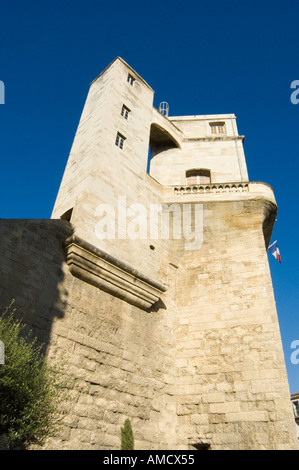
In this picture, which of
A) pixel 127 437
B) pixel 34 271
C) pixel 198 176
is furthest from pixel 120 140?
pixel 127 437

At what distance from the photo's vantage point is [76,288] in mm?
7516

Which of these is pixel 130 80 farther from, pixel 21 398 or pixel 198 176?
pixel 21 398

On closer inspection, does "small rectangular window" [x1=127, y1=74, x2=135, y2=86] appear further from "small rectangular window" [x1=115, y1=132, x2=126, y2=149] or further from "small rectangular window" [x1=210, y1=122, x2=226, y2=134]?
"small rectangular window" [x1=210, y1=122, x2=226, y2=134]

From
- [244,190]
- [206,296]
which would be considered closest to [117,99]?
[244,190]

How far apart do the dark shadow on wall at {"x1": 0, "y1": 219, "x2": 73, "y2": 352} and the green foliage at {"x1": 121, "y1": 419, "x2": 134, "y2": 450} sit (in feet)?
7.06

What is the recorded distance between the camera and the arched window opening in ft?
44.2

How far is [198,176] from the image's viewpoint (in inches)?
536

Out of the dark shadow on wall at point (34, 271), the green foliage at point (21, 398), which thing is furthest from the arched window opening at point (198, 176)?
the green foliage at point (21, 398)

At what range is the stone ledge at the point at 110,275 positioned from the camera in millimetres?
7527

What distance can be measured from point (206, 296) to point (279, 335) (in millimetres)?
2087

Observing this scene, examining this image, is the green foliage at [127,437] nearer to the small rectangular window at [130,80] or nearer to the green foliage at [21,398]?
the green foliage at [21,398]

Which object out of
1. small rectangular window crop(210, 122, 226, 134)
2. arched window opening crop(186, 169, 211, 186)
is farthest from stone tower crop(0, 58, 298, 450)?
small rectangular window crop(210, 122, 226, 134)

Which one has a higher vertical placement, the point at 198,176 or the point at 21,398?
the point at 198,176

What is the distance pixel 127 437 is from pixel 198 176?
30.6ft
